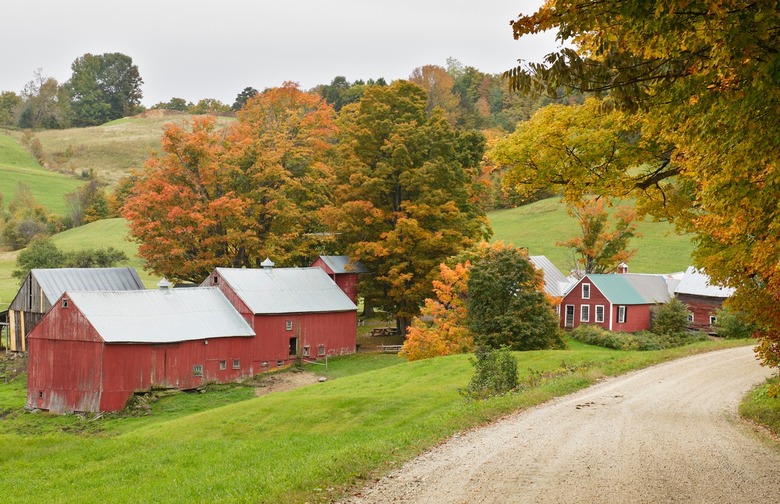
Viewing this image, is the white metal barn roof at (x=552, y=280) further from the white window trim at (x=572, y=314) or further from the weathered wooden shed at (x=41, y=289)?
the weathered wooden shed at (x=41, y=289)

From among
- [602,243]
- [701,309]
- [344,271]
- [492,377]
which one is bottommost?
[492,377]

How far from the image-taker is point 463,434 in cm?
1552

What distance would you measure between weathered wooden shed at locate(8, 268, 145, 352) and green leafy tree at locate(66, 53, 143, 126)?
144 metres

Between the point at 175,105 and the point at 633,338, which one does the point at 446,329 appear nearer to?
the point at 633,338

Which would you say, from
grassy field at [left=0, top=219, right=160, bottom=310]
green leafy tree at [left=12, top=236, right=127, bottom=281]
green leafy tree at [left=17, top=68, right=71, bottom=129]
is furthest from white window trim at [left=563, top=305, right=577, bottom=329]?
green leafy tree at [left=17, top=68, right=71, bottom=129]

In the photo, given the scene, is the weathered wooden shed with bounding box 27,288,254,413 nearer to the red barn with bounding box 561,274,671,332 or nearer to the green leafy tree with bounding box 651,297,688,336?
the red barn with bounding box 561,274,671,332

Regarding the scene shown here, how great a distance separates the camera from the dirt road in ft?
35.7

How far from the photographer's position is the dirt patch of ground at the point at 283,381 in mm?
38375

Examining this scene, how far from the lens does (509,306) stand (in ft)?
122

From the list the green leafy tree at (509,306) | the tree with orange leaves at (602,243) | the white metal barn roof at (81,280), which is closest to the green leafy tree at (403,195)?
the green leafy tree at (509,306)

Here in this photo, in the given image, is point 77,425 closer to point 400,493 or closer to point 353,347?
point 353,347

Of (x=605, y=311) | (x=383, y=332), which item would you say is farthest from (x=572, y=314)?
(x=383, y=332)

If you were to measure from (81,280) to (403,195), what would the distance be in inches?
789

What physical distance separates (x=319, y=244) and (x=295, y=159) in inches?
268
